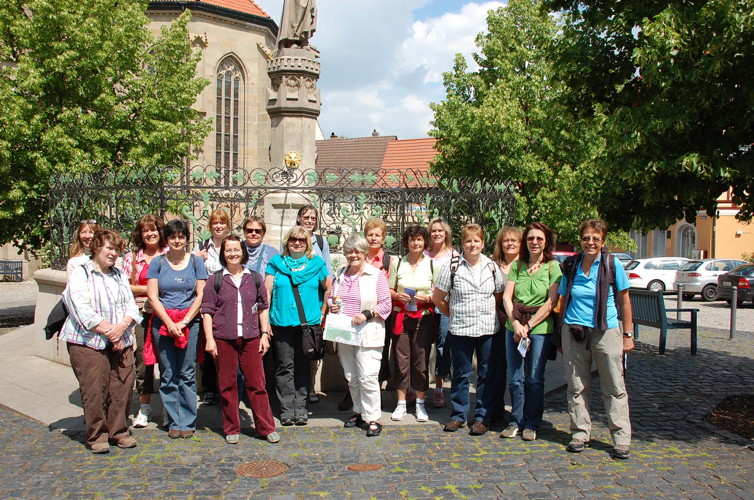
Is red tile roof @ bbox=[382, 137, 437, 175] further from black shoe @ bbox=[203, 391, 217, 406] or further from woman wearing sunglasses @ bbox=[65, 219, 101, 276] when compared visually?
black shoe @ bbox=[203, 391, 217, 406]

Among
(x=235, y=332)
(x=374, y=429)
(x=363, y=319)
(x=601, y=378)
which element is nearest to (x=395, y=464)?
(x=374, y=429)

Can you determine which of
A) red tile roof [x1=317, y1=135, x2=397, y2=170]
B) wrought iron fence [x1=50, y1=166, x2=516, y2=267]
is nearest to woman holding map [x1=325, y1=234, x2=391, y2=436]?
wrought iron fence [x1=50, y1=166, x2=516, y2=267]

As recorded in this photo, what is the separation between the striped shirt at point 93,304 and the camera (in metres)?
5.17

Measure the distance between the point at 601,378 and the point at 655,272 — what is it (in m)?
21.6

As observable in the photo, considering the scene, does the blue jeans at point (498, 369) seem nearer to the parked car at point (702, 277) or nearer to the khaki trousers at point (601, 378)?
the khaki trousers at point (601, 378)

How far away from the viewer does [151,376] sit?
6020 mm

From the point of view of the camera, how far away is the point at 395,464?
500 centimetres

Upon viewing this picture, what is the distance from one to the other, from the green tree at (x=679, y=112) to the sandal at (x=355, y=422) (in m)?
3.19

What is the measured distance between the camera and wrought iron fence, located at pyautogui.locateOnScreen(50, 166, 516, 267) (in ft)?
26.2

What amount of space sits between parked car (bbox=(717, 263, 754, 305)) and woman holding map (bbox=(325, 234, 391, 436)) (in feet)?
55.4

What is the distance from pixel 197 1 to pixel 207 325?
25627 millimetres

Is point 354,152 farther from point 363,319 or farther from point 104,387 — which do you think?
point 104,387

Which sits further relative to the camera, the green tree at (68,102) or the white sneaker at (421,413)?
the green tree at (68,102)

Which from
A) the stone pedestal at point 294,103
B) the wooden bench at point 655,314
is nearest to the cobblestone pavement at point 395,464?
the wooden bench at point 655,314
